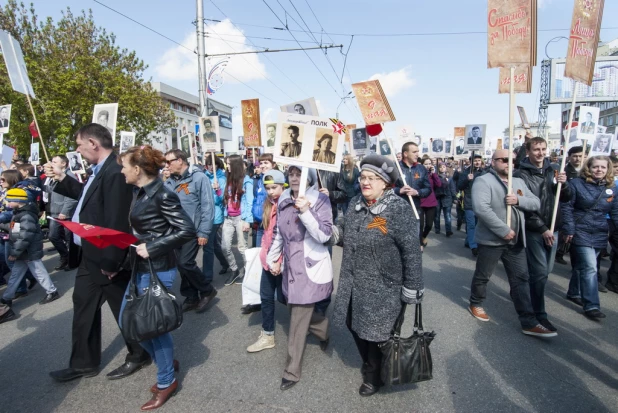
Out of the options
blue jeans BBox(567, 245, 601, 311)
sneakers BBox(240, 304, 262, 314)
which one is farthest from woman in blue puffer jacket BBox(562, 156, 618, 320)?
sneakers BBox(240, 304, 262, 314)

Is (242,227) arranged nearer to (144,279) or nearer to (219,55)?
(144,279)

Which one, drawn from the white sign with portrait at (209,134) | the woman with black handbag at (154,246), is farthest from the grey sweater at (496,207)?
the white sign with portrait at (209,134)

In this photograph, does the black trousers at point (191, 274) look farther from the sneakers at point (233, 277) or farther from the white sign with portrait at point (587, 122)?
the white sign with portrait at point (587, 122)

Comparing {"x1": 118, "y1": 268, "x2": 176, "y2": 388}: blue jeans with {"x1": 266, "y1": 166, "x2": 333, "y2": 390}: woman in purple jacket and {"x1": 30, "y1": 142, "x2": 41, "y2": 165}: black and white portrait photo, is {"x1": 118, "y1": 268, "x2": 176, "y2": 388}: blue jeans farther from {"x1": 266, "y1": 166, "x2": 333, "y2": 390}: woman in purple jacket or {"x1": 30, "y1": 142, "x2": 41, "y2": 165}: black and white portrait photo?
{"x1": 30, "y1": 142, "x2": 41, "y2": 165}: black and white portrait photo

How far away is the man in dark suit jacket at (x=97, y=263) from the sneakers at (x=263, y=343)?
3.19 ft

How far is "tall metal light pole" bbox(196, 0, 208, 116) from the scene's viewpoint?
13156 millimetres

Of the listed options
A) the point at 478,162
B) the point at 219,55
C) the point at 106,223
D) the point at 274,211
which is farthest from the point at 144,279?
the point at 219,55

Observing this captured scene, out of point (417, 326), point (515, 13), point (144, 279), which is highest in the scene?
point (515, 13)

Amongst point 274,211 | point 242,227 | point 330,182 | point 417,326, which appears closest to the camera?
point 417,326

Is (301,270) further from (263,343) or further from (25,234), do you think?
(25,234)

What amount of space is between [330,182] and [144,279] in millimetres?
4590

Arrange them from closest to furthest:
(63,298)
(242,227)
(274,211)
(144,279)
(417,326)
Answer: (417,326), (144,279), (274,211), (63,298), (242,227)

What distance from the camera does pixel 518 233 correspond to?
12.8ft

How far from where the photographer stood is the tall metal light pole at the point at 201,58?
13156 millimetres
